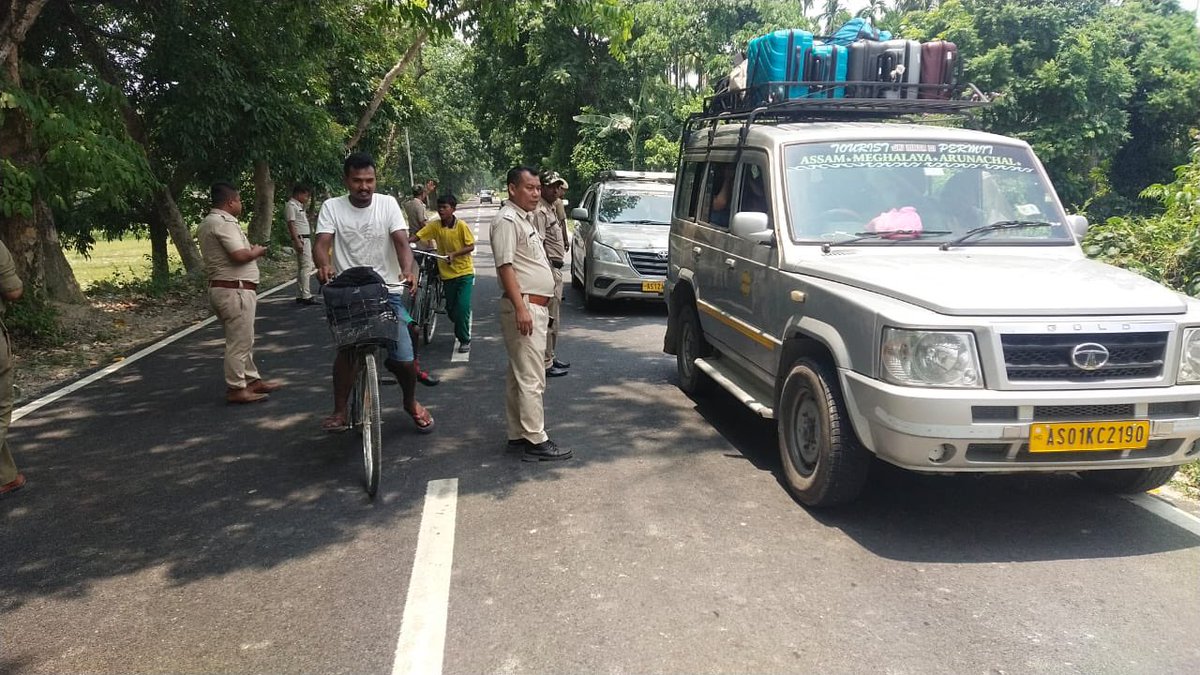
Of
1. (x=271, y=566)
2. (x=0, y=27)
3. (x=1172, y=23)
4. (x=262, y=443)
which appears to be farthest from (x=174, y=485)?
(x=1172, y=23)

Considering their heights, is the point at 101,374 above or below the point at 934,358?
below

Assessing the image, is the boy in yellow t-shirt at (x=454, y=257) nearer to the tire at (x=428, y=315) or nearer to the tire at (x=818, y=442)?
the tire at (x=428, y=315)

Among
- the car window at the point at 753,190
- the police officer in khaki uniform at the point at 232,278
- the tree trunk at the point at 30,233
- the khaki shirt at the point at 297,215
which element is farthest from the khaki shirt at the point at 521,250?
the khaki shirt at the point at 297,215

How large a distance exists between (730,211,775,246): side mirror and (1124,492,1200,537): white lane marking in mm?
2407

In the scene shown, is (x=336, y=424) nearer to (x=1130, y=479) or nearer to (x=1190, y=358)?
(x=1130, y=479)

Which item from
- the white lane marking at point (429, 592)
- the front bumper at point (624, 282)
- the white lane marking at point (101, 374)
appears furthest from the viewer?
the front bumper at point (624, 282)

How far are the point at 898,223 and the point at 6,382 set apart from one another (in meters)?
5.33

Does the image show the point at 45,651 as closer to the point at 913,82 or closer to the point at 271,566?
the point at 271,566

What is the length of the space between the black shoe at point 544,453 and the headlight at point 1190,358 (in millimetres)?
3299

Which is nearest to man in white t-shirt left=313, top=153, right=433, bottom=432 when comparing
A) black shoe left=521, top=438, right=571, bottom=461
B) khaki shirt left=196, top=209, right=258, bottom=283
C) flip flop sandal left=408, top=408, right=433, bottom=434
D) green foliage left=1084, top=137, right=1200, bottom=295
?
flip flop sandal left=408, top=408, right=433, bottom=434

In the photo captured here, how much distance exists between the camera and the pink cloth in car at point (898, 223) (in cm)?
495

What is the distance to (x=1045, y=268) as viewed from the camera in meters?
4.37

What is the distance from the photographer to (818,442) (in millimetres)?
4398

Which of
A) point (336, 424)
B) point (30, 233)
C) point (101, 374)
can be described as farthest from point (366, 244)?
point (30, 233)
